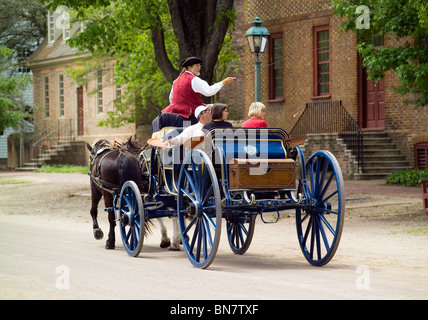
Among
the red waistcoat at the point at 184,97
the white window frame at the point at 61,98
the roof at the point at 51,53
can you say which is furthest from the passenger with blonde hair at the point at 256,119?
the white window frame at the point at 61,98

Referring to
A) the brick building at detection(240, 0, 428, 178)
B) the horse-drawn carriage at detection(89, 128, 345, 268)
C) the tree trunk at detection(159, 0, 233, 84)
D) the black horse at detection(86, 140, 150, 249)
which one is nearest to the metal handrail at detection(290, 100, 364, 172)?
the brick building at detection(240, 0, 428, 178)

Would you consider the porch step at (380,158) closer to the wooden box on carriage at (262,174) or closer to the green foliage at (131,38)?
the green foliage at (131,38)

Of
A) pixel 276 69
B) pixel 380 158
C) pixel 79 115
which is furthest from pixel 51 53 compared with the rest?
pixel 380 158

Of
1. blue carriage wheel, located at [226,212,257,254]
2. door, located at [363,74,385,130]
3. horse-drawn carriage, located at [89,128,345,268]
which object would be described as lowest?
blue carriage wheel, located at [226,212,257,254]

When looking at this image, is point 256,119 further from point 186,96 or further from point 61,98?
point 61,98

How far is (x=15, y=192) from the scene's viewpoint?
25344 mm

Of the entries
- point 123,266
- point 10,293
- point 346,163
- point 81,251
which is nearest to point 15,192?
point 346,163

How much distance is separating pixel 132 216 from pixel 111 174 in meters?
1.50

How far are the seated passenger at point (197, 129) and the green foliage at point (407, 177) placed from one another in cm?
1230

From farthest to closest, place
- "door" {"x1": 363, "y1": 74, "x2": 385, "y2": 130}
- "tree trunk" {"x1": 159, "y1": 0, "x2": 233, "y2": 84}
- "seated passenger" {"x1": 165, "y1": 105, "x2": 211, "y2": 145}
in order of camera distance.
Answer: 1. "door" {"x1": 363, "y1": 74, "x2": 385, "y2": 130}
2. "tree trunk" {"x1": 159, "y1": 0, "x2": 233, "y2": 84}
3. "seated passenger" {"x1": 165, "y1": 105, "x2": 211, "y2": 145}

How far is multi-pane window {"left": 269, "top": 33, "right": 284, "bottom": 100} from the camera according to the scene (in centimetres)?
2909

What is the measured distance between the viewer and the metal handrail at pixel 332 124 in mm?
24656

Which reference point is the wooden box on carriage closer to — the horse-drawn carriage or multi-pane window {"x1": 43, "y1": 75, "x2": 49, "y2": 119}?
the horse-drawn carriage

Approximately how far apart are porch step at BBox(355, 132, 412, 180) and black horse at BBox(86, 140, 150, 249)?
507 inches
